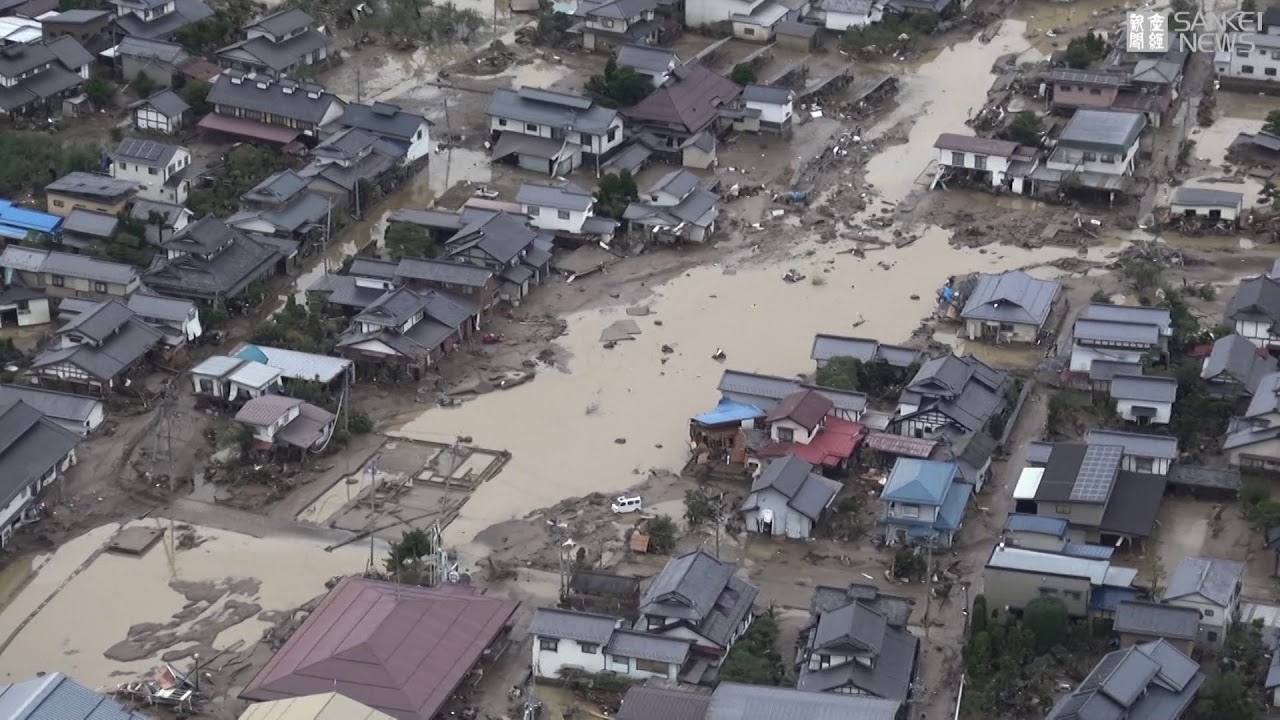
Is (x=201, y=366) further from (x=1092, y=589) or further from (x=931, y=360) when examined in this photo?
(x=1092, y=589)

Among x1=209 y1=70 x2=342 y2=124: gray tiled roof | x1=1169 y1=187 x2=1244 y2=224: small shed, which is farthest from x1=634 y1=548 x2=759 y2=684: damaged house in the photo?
x1=209 y1=70 x2=342 y2=124: gray tiled roof

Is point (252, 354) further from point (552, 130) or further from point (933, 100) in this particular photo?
point (933, 100)

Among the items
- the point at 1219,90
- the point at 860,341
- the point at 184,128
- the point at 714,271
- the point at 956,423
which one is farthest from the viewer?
the point at 1219,90

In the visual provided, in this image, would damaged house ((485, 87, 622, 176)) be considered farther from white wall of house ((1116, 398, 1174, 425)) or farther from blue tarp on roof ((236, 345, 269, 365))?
white wall of house ((1116, 398, 1174, 425))

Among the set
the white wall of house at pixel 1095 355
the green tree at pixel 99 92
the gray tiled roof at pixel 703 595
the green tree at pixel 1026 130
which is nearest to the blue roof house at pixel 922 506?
the gray tiled roof at pixel 703 595

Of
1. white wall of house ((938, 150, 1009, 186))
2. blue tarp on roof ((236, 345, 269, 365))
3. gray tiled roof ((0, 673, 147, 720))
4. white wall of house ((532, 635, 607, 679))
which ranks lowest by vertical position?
white wall of house ((938, 150, 1009, 186))

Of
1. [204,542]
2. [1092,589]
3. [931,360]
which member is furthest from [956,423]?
[204,542]
